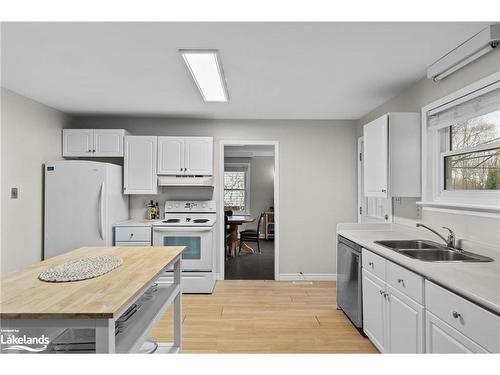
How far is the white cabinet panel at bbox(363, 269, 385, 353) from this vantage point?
228cm

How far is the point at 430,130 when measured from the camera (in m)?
2.74

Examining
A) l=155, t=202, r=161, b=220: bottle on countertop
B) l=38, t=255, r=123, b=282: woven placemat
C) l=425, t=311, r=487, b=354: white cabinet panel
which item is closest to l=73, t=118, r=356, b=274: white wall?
l=155, t=202, r=161, b=220: bottle on countertop

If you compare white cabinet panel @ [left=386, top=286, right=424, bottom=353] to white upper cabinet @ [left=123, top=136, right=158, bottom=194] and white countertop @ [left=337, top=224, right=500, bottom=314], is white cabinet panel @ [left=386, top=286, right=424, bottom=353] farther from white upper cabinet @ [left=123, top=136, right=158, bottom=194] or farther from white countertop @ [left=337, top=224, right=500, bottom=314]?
white upper cabinet @ [left=123, top=136, right=158, bottom=194]

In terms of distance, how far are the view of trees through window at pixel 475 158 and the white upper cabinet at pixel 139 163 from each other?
350 centimetres

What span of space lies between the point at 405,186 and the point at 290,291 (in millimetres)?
2031

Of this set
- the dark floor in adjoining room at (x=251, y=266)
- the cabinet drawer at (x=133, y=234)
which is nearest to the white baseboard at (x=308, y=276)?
the dark floor in adjoining room at (x=251, y=266)

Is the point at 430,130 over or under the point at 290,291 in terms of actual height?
over

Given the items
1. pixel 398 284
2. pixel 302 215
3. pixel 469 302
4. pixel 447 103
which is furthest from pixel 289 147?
pixel 469 302

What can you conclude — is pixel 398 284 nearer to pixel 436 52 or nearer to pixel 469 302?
pixel 469 302

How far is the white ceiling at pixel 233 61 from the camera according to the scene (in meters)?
1.99

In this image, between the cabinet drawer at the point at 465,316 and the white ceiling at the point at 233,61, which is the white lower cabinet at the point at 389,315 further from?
the white ceiling at the point at 233,61

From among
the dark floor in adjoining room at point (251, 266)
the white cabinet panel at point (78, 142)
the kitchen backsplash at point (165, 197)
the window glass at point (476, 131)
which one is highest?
the white cabinet panel at point (78, 142)

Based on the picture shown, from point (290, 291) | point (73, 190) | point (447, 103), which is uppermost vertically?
point (447, 103)

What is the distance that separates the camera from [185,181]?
170 inches
